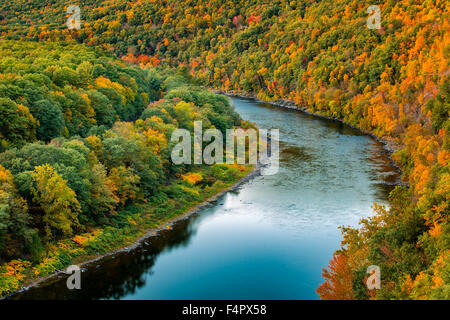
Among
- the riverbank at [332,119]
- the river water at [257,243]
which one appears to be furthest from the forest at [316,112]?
A: the river water at [257,243]

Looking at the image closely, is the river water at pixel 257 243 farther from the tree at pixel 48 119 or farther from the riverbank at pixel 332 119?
the tree at pixel 48 119

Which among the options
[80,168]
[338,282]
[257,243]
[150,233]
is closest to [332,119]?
[257,243]

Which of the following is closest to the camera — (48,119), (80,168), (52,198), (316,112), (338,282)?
(338,282)

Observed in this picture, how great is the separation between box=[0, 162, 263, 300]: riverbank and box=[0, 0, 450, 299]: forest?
2.17m

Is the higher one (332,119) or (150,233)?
(332,119)

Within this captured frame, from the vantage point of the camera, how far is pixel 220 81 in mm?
190875

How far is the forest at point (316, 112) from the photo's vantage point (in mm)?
35281

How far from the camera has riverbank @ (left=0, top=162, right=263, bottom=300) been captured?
1457 inches

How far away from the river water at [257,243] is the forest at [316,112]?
10.3 feet

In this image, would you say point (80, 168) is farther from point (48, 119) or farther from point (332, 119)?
point (332, 119)

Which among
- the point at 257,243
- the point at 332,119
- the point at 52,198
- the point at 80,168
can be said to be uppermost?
the point at 332,119

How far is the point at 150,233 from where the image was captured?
156 feet

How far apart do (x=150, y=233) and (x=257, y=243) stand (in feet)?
33.6

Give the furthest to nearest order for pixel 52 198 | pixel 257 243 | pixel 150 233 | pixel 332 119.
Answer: pixel 332 119 → pixel 150 233 → pixel 257 243 → pixel 52 198
